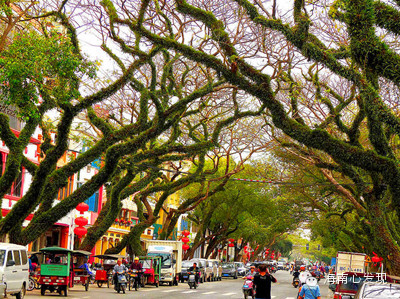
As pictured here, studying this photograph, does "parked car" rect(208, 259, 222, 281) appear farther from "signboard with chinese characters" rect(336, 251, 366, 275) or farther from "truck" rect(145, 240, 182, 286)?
"signboard with chinese characters" rect(336, 251, 366, 275)

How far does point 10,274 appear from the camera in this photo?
58.3 ft

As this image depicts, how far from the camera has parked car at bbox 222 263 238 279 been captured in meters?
57.4

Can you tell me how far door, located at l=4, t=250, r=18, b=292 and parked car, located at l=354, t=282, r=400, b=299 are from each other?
10.1 meters

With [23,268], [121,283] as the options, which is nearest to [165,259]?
[121,283]

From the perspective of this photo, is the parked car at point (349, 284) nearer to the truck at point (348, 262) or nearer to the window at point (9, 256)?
the truck at point (348, 262)

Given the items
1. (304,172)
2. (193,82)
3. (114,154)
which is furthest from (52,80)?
(304,172)

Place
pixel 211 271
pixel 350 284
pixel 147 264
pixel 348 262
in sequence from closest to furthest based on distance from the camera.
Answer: pixel 350 284
pixel 147 264
pixel 348 262
pixel 211 271

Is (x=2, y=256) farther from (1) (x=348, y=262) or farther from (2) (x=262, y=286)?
(1) (x=348, y=262)

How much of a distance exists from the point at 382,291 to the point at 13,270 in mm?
10946

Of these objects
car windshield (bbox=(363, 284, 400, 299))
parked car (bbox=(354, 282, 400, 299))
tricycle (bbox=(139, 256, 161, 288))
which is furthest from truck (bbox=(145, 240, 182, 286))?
car windshield (bbox=(363, 284, 400, 299))

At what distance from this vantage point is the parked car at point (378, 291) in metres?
11.8

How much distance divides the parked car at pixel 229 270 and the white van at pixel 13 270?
39156mm

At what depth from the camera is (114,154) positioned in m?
22.3

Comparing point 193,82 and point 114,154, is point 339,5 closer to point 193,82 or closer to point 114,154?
point 114,154
